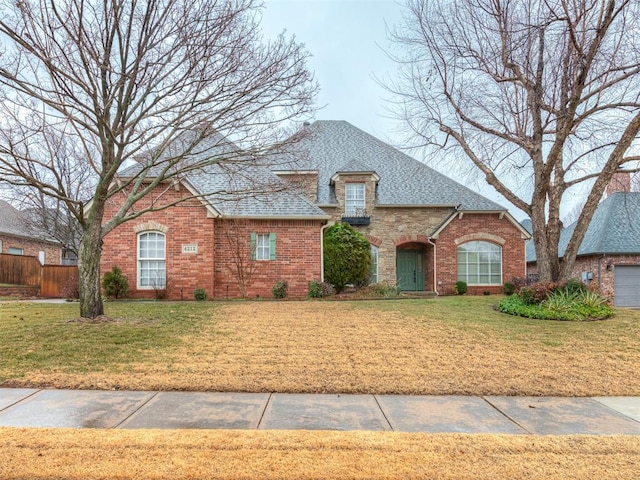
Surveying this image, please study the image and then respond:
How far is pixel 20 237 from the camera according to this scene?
2661 cm

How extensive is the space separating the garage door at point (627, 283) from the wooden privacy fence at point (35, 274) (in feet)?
81.1

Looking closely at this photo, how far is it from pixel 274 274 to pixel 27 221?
20225mm

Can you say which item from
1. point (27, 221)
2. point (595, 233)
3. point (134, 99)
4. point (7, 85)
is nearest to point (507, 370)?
point (134, 99)

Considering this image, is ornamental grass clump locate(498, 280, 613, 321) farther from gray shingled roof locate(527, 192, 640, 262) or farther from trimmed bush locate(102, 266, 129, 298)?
trimmed bush locate(102, 266, 129, 298)

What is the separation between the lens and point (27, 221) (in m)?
26.4

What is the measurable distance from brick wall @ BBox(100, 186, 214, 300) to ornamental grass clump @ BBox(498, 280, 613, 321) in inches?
397

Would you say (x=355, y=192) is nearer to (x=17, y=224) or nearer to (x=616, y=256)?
(x=616, y=256)

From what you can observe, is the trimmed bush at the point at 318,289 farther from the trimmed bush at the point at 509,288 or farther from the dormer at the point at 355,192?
the trimmed bush at the point at 509,288

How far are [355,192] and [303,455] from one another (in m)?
16.5

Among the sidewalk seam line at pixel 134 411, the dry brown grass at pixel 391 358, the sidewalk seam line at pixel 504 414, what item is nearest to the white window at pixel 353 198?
the dry brown grass at pixel 391 358

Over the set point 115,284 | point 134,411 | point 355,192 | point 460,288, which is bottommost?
point 134,411

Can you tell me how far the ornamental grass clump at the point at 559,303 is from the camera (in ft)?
34.1

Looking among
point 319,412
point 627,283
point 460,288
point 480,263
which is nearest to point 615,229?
point 627,283

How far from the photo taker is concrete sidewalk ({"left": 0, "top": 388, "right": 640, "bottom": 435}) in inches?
159
